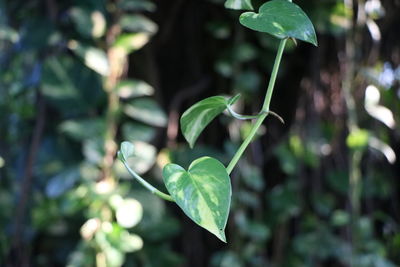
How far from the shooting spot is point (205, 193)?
0.98 feet

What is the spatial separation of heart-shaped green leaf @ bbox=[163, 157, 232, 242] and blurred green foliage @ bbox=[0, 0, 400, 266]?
1.10 ft

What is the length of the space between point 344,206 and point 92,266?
1.69 ft

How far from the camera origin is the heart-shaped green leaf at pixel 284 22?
0.32 metres

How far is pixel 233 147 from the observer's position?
0.83 m

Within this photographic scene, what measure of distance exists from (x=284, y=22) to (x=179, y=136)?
0.63 m

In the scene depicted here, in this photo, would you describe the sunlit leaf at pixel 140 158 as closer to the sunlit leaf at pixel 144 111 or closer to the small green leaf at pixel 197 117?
the sunlit leaf at pixel 144 111

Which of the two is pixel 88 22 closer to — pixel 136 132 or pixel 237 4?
pixel 136 132

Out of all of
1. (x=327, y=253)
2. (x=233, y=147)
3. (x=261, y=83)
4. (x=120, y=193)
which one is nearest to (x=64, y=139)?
(x=120, y=193)

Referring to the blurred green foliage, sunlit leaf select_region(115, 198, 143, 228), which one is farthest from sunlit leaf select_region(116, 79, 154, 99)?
sunlit leaf select_region(115, 198, 143, 228)

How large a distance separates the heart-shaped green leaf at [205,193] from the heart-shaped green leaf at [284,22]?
90 millimetres

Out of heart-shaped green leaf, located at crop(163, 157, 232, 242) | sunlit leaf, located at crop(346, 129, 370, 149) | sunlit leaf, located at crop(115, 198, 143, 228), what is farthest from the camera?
sunlit leaf, located at crop(346, 129, 370, 149)

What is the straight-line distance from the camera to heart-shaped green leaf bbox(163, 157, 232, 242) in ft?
0.94

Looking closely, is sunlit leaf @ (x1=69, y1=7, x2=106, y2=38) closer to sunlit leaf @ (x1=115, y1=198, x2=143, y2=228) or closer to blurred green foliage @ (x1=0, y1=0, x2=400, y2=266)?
blurred green foliage @ (x1=0, y1=0, x2=400, y2=266)

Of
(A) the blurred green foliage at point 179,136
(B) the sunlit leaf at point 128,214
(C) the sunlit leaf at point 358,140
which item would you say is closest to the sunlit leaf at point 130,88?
(A) the blurred green foliage at point 179,136
